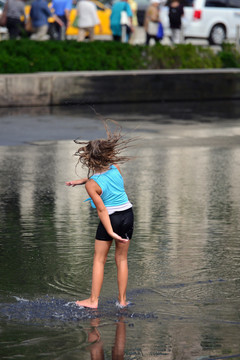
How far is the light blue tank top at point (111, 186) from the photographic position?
5.65 m

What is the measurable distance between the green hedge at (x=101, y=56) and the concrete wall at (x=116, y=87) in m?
1.15

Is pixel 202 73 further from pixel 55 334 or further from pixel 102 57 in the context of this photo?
pixel 55 334

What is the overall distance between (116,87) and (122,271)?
1407 cm

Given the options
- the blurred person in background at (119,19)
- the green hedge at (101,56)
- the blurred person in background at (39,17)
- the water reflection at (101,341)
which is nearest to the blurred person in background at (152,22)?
the blurred person in background at (119,19)

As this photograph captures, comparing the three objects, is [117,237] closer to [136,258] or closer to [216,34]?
[136,258]

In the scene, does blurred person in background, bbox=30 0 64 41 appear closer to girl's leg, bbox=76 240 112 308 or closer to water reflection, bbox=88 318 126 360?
girl's leg, bbox=76 240 112 308

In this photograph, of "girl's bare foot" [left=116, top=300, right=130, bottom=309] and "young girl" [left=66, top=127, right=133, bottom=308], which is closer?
"young girl" [left=66, top=127, right=133, bottom=308]

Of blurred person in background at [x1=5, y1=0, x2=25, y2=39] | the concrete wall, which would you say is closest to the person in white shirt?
blurred person in background at [x1=5, y1=0, x2=25, y2=39]

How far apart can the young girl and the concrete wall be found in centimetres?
1239

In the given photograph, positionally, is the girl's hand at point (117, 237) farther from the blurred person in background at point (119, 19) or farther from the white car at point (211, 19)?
the white car at point (211, 19)

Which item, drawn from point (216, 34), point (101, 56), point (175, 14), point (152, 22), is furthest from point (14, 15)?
point (216, 34)

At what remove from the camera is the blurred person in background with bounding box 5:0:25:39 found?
76.2 ft

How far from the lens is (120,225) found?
225 inches

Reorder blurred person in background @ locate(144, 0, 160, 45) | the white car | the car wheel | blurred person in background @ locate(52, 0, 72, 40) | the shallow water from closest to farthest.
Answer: the shallow water, blurred person in background @ locate(144, 0, 160, 45), blurred person in background @ locate(52, 0, 72, 40), the white car, the car wheel
